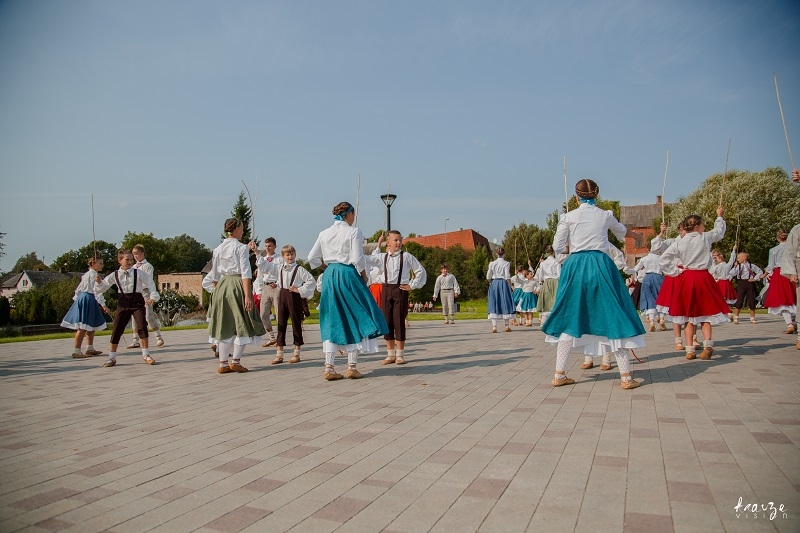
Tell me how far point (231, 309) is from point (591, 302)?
4.96 m

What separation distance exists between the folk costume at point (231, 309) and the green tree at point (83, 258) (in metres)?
92.7

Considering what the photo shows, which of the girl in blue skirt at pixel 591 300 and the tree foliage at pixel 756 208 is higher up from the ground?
the tree foliage at pixel 756 208

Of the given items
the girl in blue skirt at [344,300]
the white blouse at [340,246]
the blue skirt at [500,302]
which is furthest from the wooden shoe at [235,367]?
the blue skirt at [500,302]

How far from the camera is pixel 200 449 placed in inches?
164

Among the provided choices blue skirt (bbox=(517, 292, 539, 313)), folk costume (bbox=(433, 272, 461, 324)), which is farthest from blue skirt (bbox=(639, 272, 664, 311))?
folk costume (bbox=(433, 272, 461, 324))

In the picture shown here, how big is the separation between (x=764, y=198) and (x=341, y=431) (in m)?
47.7

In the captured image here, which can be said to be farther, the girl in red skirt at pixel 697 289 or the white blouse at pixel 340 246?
the girl in red skirt at pixel 697 289

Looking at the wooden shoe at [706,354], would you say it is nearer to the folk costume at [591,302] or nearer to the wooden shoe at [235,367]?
the folk costume at [591,302]

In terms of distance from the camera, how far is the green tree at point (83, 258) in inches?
3698

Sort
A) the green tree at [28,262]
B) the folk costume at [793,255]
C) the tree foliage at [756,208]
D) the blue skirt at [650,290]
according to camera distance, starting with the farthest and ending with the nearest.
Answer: the green tree at [28,262]
the tree foliage at [756,208]
the blue skirt at [650,290]
the folk costume at [793,255]

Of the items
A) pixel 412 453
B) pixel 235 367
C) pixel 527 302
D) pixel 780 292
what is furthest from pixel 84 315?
pixel 780 292

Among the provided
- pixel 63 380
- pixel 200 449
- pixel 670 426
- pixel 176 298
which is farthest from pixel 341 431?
pixel 176 298

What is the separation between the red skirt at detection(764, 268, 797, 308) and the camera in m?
13.3

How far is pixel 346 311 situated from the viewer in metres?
7.47
